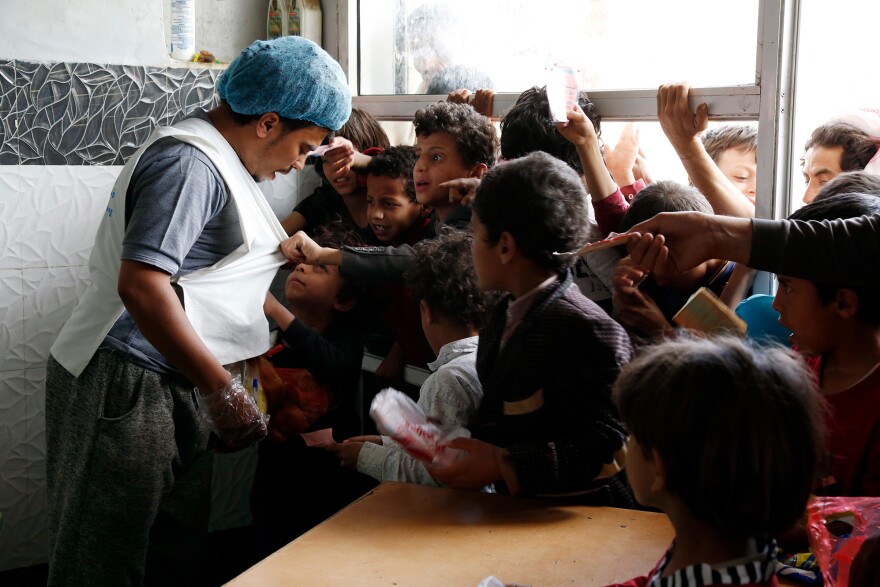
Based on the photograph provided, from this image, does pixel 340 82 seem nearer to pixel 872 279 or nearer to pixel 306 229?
pixel 306 229

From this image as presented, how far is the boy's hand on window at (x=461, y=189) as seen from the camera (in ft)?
7.27

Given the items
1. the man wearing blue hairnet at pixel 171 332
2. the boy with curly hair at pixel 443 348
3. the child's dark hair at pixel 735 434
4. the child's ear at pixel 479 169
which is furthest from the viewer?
the child's ear at pixel 479 169

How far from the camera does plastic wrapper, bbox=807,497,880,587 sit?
1179 millimetres

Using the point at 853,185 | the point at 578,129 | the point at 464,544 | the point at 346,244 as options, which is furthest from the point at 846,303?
the point at 346,244

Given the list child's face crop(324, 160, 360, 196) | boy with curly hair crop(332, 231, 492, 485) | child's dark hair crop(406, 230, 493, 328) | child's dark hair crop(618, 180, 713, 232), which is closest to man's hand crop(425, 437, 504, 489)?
boy with curly hair crop(332, 231, 492, 485)

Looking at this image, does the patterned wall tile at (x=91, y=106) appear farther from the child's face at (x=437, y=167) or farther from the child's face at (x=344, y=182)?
the child's face at (x=437, y=167)

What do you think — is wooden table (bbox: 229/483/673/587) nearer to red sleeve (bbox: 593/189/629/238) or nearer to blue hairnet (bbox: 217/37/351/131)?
red sleeve (bbox: 593/189/629/238)

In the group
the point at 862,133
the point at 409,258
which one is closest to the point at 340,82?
the point at 409,258

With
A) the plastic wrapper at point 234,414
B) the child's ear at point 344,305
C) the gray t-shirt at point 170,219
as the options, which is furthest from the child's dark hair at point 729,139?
the plastic wrapper at point 234,414

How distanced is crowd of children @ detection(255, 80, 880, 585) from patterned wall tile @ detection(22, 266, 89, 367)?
2.50ft

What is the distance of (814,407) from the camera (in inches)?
40.0

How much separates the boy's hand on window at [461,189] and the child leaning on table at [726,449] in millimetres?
1201

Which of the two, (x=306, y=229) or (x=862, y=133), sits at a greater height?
(x=862, y=133)

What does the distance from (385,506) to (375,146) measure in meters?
1.55
